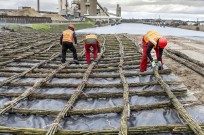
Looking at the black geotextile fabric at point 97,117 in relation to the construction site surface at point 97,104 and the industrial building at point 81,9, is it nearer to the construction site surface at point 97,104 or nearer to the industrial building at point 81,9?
the construction site surface at point 97,104

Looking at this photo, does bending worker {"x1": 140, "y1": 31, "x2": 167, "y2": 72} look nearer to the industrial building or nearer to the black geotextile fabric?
the black geotextile fabric

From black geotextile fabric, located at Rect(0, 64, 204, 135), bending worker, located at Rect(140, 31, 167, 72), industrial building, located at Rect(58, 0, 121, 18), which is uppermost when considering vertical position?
industrial building, located at Rect(58, 0, 121, 18)

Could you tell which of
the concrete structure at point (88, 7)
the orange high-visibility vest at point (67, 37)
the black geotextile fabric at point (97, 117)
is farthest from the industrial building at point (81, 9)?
the black geotextile fabric at point (97, 117)

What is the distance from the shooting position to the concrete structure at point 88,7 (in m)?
85.1

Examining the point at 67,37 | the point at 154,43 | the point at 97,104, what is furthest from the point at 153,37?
the point at 67,37

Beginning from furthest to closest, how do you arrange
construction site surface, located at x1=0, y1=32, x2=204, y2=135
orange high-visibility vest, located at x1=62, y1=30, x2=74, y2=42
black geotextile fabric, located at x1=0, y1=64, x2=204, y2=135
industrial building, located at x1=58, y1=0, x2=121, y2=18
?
1. industrial building, located at x1=58, y1=0, x2=121, y2=18
2. orange high-visibility vest, located at x1=62, y1=30, x2=74, y2=42
3. black geotextile fabric, located at x1=0, y1=64, x2=204, y2=135
4. construction site surface, located at x1=0, y1=32, x2=204, y2=135

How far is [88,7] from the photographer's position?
8538cm

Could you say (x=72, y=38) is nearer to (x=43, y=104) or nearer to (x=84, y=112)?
(x=43, y=104)

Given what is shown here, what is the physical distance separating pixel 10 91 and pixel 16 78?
1.05 meters

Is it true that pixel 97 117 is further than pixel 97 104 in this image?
No

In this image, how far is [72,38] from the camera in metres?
10.0

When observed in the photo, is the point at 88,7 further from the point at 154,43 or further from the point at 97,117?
the point at 97,117

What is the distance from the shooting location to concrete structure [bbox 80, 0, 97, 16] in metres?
85.1

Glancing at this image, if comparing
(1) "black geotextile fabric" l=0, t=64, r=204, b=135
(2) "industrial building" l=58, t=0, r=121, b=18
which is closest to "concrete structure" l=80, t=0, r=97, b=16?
(2) "industrial building" l=58, t=0, r=121, b=18
